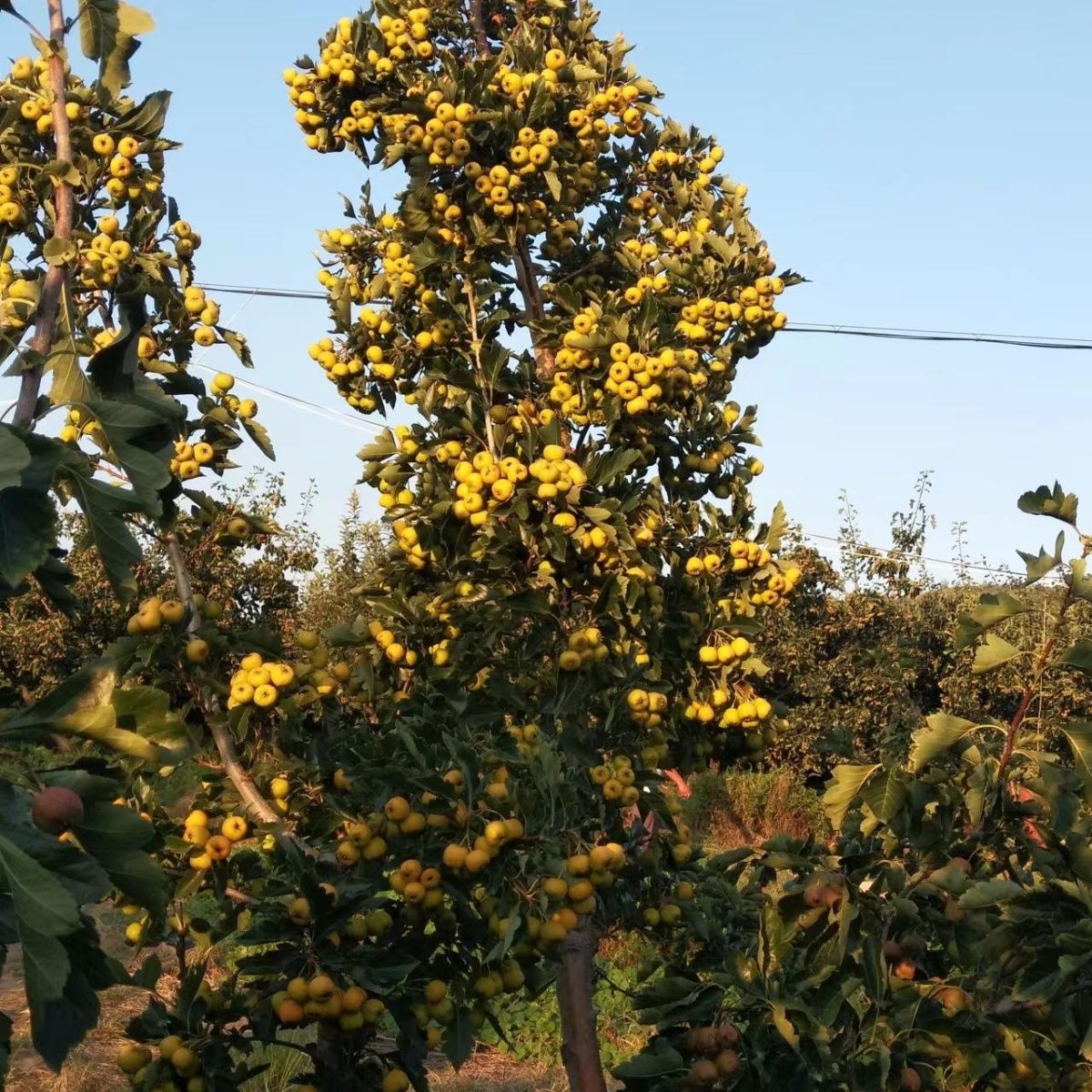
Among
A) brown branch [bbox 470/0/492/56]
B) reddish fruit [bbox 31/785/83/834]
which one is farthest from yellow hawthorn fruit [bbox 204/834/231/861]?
brown branch [bbox 470/0/492/56]

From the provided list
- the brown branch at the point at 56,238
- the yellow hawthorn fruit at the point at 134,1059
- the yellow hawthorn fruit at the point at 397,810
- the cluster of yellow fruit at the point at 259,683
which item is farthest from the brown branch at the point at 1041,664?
the yellow hawthorn fruit at the point at 134,1059

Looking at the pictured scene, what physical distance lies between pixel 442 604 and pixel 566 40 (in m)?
2.47

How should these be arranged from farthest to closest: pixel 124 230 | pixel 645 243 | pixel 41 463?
pixel 645 243 < pixel 124 230 < pixel 41 463

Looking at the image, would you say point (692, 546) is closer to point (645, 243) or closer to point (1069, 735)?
point (645, 243)

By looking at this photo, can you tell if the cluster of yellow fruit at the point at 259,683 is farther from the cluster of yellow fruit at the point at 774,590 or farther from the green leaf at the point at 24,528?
the cluster of yellow fruit at the point at 774,590

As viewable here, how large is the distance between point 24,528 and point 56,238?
3.11ft

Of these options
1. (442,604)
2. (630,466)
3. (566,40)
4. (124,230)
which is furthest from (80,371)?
(566,40)

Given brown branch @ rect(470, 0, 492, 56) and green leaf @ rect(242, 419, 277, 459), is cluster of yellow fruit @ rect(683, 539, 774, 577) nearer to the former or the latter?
green leaf @ rect(242, 419, 277, 459)

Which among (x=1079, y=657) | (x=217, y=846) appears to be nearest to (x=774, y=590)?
(x=1079, y=657)

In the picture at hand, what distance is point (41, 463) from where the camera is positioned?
1.60 meters

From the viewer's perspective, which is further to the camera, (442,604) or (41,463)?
(442,604)

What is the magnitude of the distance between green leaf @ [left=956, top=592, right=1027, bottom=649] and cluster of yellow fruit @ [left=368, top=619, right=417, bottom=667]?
1.98 meters

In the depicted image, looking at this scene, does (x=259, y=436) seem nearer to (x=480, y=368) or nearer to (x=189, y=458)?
(x=189, y=458)

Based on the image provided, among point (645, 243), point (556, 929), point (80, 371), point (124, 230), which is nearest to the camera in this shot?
point (80, 371)
